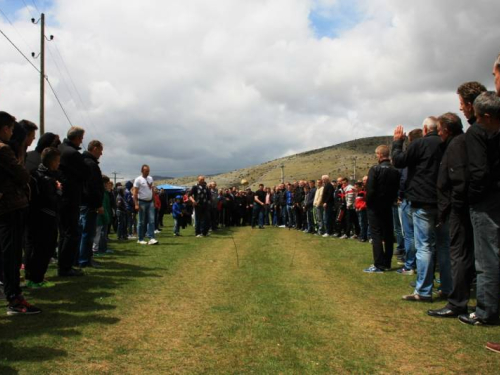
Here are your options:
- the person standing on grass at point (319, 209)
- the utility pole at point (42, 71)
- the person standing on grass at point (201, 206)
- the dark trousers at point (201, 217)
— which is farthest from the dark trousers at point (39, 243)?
the utility pole at point (42, 71)

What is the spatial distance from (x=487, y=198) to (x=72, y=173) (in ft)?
20.1

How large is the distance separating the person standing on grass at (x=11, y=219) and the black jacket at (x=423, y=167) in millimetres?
4850

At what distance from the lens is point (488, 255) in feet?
14.9

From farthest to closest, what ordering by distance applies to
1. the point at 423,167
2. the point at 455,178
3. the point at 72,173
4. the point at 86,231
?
1. the point at 86,231
2. the point at 72,173
3. the point at 423,167
4. the point at 455,178

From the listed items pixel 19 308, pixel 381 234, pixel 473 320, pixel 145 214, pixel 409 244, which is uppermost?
pixel 145 214

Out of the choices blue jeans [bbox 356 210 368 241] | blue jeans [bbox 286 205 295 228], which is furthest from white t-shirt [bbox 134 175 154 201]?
blue jeans [bbox 286 205 295 228]

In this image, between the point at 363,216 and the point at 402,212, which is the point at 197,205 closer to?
the point at 363,216

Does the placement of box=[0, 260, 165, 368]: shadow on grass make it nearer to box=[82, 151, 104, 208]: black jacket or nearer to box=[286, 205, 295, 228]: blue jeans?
box=[82, 151, 104, 208]: black jacket

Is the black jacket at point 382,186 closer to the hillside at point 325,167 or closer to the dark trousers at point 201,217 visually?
the dark trousers at point 201,217

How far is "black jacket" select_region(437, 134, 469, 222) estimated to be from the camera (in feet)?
15.7

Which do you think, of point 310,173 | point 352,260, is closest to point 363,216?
point 352,260

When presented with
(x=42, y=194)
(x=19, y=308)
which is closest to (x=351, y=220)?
(x=42, y=194)

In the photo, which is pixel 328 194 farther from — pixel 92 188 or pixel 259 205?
pixel 92 188

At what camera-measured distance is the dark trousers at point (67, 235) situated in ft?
23.9
